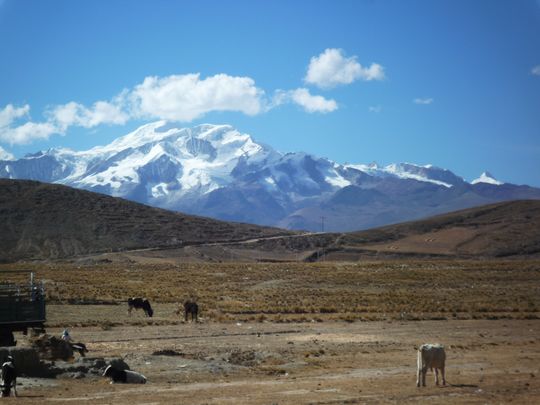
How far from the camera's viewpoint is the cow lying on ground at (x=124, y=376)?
21.0 m

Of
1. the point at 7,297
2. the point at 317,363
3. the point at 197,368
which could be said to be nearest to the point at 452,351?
the point at 317,363

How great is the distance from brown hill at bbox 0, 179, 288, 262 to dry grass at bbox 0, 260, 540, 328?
229 feet

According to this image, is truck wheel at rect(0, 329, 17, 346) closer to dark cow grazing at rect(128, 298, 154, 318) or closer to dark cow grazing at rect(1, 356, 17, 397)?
dark cow grazing at rect(1, 356, 17, 397)

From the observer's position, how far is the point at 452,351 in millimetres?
28344

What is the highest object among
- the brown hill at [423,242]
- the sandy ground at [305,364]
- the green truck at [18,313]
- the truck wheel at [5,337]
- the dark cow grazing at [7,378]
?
the brown hill at [423,242]

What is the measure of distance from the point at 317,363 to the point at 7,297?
10.8 meters

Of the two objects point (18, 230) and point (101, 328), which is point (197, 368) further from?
point (18, 230)

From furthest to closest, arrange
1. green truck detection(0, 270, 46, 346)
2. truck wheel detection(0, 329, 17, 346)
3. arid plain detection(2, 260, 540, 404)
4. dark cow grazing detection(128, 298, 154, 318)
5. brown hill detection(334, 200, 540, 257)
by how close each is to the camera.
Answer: brown hill detection(334, 200, 540, 257), dark cow grazing detection(128, 298, 154, 318), truck wheel detection(0, 329, 17, 346), green truck detection(0, 270, 46, 346), arid plain detection(2, 260, 540, 404)

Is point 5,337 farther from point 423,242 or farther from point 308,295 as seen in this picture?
point 423,242

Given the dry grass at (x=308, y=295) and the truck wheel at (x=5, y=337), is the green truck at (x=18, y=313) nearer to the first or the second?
the truck wheel at (x=5, y=337)

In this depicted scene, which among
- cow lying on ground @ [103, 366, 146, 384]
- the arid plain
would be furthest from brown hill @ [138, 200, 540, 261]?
cow lying on ground @ [103, 366, 146, 384]

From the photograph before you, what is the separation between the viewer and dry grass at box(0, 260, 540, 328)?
43.1m

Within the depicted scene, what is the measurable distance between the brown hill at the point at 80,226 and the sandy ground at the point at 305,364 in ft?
364

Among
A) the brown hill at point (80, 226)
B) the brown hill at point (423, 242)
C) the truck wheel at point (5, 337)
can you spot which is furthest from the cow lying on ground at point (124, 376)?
the brown hill at point (80, 226)
